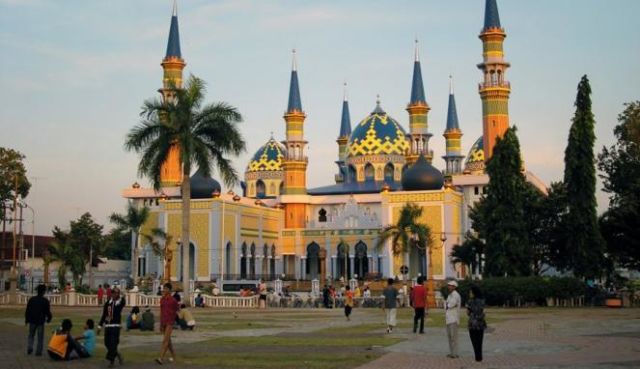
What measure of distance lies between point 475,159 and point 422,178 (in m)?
17.3

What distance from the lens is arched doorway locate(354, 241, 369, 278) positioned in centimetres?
7112

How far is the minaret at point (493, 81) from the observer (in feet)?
212

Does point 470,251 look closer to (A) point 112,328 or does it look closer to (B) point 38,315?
(B) point 38,315

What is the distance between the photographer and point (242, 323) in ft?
86.9

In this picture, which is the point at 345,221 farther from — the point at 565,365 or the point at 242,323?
the point at 565,365

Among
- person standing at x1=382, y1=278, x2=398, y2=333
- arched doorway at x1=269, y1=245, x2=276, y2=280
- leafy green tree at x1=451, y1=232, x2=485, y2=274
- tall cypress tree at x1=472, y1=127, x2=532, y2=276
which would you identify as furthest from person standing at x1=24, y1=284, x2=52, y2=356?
arched doorway at x1=269, y1=245, x2=276, y2=280

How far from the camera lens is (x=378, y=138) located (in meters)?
81.8

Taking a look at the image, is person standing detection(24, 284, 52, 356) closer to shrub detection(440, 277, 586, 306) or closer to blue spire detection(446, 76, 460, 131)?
shrub detection(440, 277, 586, 306)

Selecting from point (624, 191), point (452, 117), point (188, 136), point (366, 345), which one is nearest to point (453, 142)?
point (452, 117)

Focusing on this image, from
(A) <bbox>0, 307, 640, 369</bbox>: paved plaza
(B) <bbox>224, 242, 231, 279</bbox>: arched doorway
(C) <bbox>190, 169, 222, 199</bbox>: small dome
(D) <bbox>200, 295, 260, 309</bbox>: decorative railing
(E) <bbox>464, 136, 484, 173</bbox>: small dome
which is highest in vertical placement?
(E) <bbox>464, 136, 484, 173</bbox>: small dome

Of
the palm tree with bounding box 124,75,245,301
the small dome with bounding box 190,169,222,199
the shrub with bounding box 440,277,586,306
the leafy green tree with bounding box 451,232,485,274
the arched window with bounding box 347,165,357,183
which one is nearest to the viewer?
the palm tree with bounding box 124,75,245,301

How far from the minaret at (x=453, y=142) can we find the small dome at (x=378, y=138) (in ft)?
18.1

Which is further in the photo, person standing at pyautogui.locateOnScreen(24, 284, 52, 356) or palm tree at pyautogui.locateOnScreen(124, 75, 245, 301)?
palm tree at pyautogui.locateOnScreen(124, 75, 245, 301)

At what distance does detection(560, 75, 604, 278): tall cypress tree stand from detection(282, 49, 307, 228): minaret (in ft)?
120
